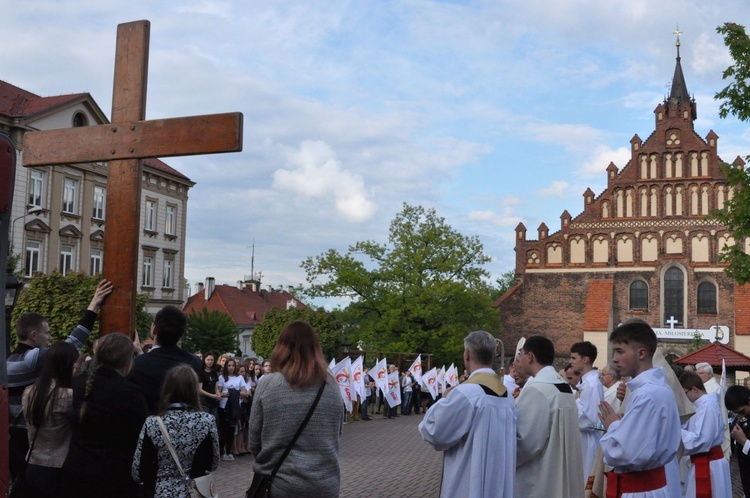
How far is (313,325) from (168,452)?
30.8 meters

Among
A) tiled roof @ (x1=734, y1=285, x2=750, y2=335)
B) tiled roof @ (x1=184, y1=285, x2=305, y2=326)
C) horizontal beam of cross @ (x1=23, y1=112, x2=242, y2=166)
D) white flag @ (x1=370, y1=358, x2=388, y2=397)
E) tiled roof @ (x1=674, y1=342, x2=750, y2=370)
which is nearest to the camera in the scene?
horizontal beam of cross @ (x1=23, y1=112, x2=242, y2=166)

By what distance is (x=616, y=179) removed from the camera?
145 feet

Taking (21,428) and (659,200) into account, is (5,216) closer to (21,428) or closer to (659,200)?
(21,428)

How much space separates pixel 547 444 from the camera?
5.16m

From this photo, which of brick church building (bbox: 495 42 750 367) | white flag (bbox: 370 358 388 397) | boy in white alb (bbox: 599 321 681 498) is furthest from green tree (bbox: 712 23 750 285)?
brick church building (bbox: 495 42 750 367)

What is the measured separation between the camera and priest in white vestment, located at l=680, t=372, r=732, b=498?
6875mm

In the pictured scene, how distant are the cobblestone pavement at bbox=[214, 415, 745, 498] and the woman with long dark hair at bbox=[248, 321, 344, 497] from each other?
6.40 meters

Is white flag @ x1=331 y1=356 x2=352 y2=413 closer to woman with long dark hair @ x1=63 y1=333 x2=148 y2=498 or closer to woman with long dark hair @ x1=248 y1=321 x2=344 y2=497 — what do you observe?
woman with long dark hair @ x1=63 y1=333 x2=148 y2=498

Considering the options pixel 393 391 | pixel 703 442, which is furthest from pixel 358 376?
pixel 703 442

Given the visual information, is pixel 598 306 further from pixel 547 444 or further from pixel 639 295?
pixel 547 444

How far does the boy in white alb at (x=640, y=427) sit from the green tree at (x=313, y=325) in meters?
26.3

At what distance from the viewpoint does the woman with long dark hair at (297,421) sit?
4148 mm

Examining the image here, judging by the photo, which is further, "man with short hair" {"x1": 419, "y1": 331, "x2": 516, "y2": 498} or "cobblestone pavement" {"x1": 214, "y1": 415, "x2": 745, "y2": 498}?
"cobblestone pavement" {"x1": 214, "y1": 415, "x2": 745, "y2": 498}

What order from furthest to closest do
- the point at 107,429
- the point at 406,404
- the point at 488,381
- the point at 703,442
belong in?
the point at 406,404
the point at 703,442
the point at 488,381
the point at 107,429
